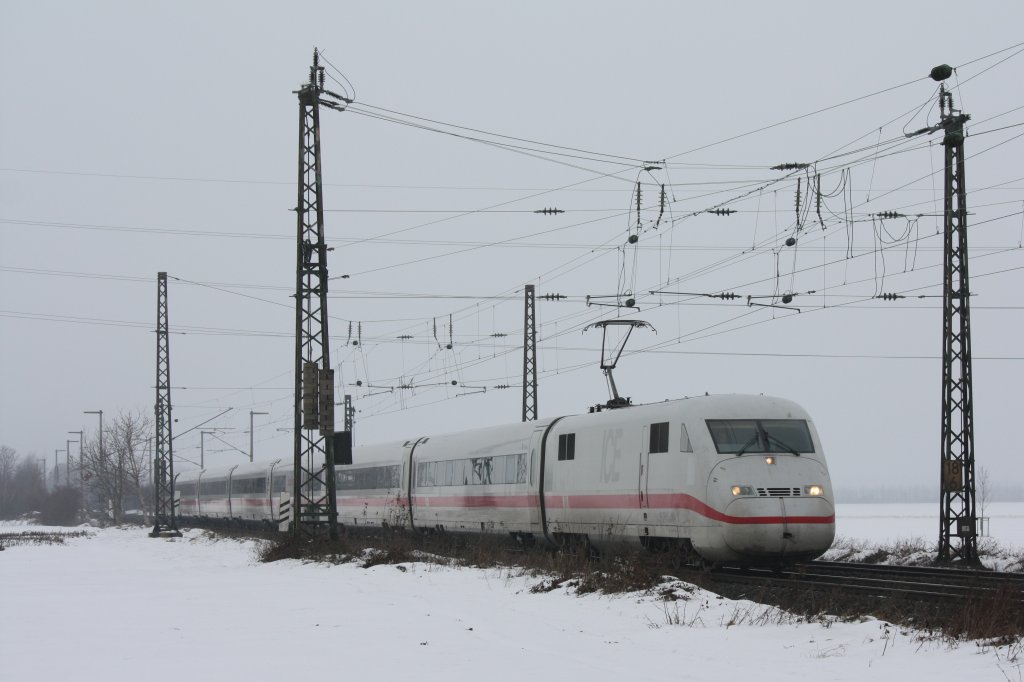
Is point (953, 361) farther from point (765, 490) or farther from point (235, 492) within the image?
point (235, 492)

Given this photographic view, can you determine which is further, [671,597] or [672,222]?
[672,222]

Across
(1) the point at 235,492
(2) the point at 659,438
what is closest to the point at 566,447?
(2) the point at 659,438

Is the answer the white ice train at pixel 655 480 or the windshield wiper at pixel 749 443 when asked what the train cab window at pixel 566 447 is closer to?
the white ice train at pixel 655 480

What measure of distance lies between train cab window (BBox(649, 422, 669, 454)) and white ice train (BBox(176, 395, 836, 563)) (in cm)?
2

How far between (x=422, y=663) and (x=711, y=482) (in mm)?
8332

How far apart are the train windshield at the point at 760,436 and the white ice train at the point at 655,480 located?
0.06 ft

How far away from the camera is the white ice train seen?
1869cm

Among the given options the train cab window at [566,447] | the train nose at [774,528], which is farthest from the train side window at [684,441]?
the train cab window at [566,447]

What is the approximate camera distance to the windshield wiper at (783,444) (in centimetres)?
1956

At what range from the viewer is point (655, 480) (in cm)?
2092

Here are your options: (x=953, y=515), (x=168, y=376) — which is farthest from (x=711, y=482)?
(x=168, y=376)

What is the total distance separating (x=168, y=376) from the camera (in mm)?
48500

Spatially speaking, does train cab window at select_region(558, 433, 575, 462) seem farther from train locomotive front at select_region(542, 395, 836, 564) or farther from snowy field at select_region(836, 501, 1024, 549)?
snowy field at select_region(836, 501, 1024, 549)

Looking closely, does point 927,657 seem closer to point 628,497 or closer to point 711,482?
point 711,482
